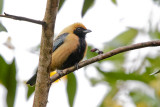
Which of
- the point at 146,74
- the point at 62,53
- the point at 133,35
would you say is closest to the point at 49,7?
the point at 146,74

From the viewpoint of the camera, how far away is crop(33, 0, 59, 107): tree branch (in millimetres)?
2012

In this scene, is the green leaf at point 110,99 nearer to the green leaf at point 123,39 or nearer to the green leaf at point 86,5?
the green leaf at point 123,39

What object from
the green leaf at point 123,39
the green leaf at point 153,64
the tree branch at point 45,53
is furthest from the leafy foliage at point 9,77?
the green leaf at point 153,64

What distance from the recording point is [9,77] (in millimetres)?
2939

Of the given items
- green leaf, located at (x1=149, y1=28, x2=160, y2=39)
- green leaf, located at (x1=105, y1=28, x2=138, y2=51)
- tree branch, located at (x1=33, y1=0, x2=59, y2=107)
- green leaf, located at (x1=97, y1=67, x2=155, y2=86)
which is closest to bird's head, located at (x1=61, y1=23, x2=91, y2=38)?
green leaf, located at (x1=105, y1=28, x2=138, y2=51)

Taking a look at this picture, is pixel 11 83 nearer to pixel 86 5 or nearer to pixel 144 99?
pixel 86 5

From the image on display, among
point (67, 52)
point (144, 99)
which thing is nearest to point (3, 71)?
point (67, 52)

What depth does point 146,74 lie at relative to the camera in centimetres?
334

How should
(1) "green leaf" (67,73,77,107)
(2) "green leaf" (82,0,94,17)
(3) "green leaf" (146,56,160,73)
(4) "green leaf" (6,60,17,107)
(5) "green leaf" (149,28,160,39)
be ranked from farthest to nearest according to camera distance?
(5) "green leaf" (149,28,160,39)
(3) "green leaf" (146,56,160,73)
(1) "green leaf" (67,73,77,107)
(4) "green leaf" (6,60,17,107)
(2) "green leaf" (82,0,94,17)

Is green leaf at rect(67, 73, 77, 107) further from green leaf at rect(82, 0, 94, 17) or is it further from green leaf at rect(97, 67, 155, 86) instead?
green leaf at rect(82, 0, 94, 17)

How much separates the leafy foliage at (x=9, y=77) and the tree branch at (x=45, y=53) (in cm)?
67

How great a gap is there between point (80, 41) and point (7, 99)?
5.25 feet

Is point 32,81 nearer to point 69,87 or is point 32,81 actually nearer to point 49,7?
point 69,87

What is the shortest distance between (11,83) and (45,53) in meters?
0.91
